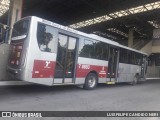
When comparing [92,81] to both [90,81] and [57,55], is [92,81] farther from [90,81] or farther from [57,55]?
[57,55]

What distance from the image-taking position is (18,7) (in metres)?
21.7

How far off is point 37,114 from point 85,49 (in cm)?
653

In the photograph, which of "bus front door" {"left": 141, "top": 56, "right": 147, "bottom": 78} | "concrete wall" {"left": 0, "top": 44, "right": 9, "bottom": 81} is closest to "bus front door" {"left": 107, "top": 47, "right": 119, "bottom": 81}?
"bus front door" {"left": 141, "top": 56, "right": 147, "bottom": 78}

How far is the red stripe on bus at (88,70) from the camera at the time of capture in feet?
41.9

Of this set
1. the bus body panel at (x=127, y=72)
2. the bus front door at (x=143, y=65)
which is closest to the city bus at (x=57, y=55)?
the bus body panel at (x=127, y=72)

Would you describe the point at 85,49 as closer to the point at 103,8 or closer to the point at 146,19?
the point at 103,8

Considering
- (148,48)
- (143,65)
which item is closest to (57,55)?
(143,65)

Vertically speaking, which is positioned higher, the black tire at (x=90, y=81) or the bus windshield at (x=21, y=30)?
the bus windshield at (x=21, y=30)

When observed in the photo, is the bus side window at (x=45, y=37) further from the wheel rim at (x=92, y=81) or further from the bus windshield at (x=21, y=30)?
the wheel rim at (x=92, y=81)

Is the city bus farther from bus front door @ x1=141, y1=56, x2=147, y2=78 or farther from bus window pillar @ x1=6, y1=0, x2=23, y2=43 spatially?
bus window pillar @ x1=6, y1=0, x2=23, y2=43

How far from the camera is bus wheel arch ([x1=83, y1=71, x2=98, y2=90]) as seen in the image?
13605 millimetres

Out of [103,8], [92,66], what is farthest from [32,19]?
[103,8]

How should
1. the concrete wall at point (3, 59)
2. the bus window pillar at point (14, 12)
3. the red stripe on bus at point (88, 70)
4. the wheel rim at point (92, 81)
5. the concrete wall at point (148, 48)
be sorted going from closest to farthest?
the concrete wall at point (3, 59) < the red stripe on bus at point (88, 70) < the wheel rim at point (92, 81) < the bus window pillar at point (14, 12) < the concrete wall at point (148, 48)

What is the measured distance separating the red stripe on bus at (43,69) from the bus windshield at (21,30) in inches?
53.0
